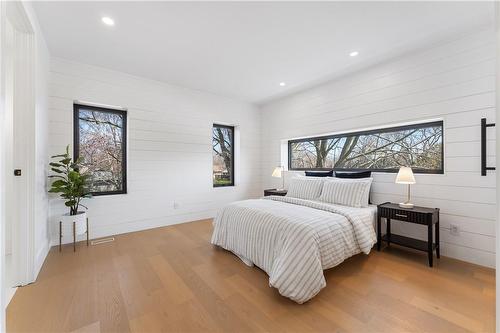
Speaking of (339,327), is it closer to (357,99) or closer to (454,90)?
(454,90)

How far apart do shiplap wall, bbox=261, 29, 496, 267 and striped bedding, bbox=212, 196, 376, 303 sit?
2.44ft

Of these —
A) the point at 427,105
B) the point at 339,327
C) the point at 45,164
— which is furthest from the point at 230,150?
the point at 339,327

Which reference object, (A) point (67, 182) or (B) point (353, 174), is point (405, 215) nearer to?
(B) point (353, 174)

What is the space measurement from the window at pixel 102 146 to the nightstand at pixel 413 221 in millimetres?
3882

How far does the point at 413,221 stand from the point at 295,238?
62.9 inches

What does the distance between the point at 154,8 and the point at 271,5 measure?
1114mm

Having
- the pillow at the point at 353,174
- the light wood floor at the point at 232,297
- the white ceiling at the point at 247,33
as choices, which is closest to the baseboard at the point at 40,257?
the light wood floor at the point at 232,297

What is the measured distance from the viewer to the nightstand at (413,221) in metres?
2.31

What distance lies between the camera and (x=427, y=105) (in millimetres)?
2648

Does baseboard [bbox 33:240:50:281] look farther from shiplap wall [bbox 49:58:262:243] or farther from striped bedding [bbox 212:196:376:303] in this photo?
striped bedding [bbox 212:196:376:303]

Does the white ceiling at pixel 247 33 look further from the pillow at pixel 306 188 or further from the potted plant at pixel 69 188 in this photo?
the pillow at pixel 306 188

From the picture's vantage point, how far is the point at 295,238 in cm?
185

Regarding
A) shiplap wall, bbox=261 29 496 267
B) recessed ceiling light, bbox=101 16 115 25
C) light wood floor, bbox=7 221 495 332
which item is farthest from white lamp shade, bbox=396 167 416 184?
recessed ceiling light, bbox=101 16 115 25

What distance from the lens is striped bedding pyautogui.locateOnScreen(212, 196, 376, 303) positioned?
1.73m
